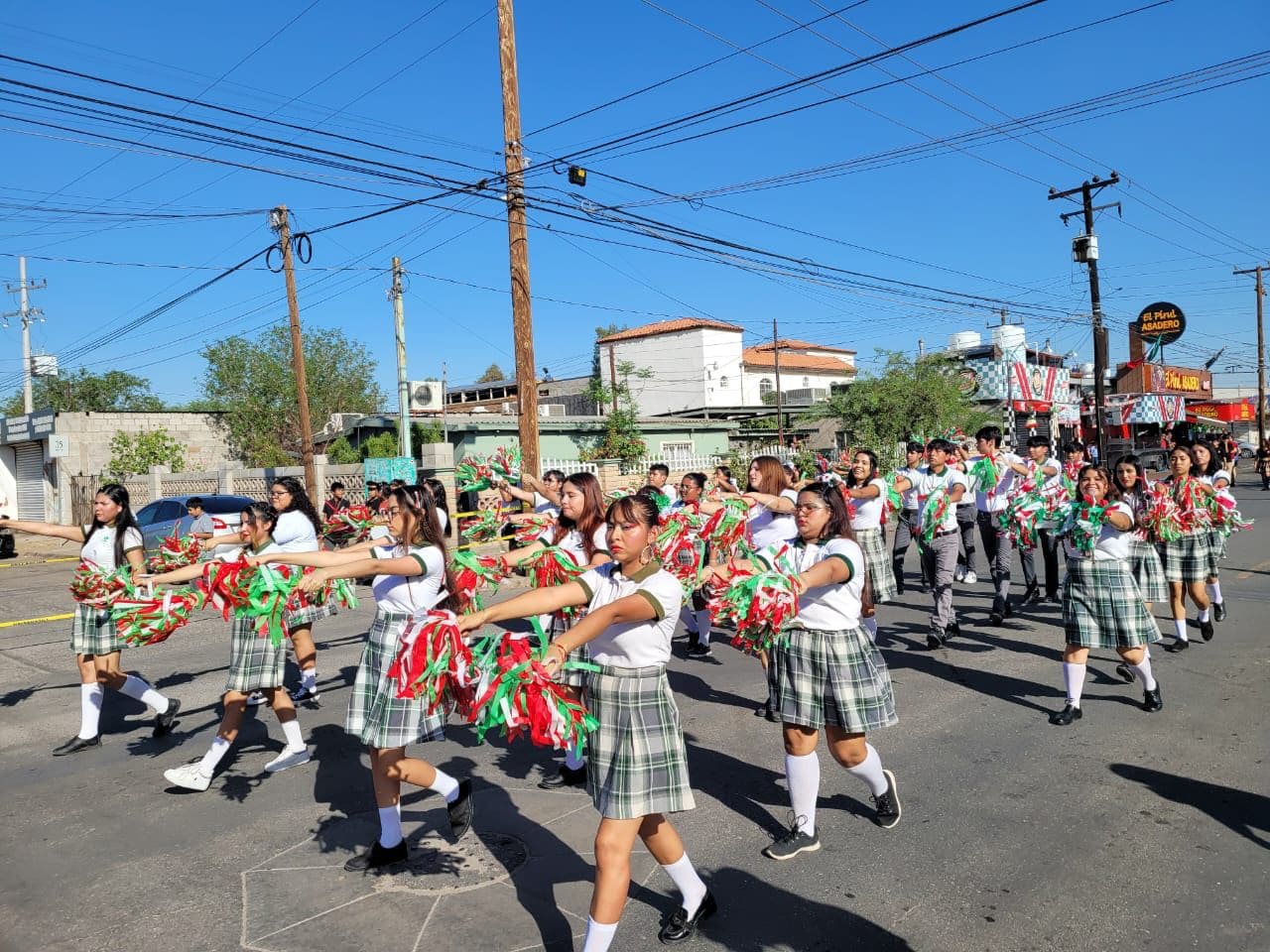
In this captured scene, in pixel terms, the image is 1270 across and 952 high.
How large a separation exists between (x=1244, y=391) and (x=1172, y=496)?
3371 inches

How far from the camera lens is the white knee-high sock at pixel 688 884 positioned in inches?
141

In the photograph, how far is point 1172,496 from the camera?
8.80m

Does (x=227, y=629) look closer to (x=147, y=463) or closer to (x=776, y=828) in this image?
(x=776, y=828)

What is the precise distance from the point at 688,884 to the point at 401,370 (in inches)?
928

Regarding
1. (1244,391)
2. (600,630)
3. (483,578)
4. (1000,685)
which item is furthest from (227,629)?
(1244,391)

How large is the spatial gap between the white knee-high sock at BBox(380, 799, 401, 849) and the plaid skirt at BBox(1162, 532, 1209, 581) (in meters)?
7.67

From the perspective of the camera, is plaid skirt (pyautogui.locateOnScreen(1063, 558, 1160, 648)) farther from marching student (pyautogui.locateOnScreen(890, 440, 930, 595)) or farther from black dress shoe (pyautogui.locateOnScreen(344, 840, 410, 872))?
black dress shoe (pyautogui.locateOnScreen(344, 840, 410, 872))

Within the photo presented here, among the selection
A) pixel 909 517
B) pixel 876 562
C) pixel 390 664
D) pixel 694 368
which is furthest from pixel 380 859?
pixel 694 368

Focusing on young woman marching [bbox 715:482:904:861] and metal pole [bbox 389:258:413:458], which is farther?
metal pole [bbox 389:258:413:458]

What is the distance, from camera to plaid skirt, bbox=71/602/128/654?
635 centimetres

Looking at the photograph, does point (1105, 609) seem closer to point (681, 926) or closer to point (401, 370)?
point (681, 926)

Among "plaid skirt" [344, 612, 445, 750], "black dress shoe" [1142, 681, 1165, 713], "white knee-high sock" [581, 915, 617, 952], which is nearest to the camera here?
"white knee-high sock" [581, 915, 617, 952]

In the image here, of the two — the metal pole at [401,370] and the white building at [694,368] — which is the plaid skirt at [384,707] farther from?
the white building at [694,368]

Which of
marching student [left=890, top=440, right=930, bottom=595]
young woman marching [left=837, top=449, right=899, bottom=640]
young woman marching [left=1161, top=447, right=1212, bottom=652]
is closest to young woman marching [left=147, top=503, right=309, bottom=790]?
young woman marching [left=837, top=449, right=899, bottom=640]
